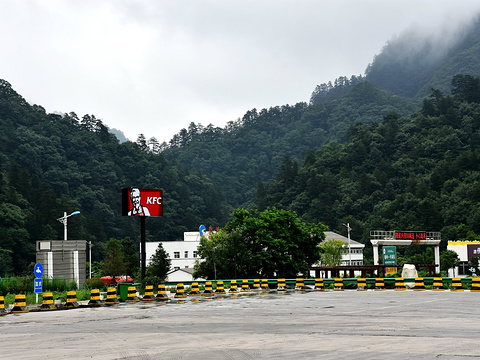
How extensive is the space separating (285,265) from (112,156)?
13521 centimetres

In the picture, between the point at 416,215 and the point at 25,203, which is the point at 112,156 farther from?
the point at 416,215

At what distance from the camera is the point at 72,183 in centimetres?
16600

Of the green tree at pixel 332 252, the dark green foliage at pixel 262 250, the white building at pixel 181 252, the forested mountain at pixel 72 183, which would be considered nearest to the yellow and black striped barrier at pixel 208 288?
the dark green foliage at pixel 262 250

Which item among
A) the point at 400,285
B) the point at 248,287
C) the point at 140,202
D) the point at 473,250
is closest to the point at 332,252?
the point at 473,250

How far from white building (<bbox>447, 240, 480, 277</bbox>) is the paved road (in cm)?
7196

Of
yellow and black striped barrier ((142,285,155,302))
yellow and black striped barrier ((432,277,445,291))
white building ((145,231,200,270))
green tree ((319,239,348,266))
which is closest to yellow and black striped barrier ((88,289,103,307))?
yellow and black striped barrier ((142,285,155,302))

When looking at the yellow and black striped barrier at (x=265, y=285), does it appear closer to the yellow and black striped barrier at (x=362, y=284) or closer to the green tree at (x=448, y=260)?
the yellow and black striped barrier at (x=362, y=284)

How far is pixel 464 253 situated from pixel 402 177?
69.1 meters

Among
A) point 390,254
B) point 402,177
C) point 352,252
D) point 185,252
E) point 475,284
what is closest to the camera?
point 475,284

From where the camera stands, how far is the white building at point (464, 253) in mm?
95000

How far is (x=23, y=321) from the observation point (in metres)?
25.1

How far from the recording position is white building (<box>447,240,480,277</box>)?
9500 centimetres

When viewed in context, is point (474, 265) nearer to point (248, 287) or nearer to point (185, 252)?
point (248, 287)

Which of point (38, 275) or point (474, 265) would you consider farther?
point (474, 265)
